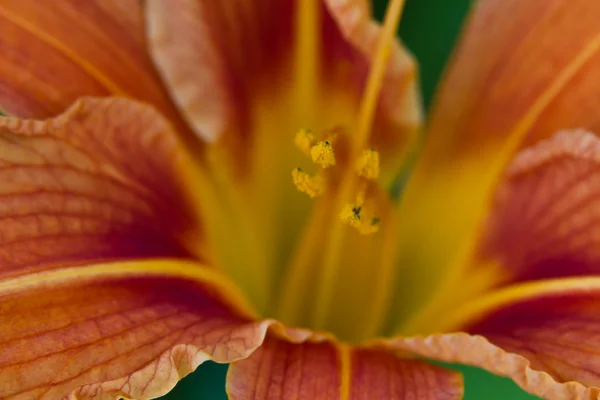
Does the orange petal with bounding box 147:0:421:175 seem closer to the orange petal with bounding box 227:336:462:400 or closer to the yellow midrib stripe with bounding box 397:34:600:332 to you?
the yellow midrib stripe with bounding box 397:34:600:332

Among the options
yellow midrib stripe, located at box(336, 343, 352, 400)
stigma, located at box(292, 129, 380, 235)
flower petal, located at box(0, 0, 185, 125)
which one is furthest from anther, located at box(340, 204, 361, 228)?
flower petal, located at box(0, 0, 185, 125)

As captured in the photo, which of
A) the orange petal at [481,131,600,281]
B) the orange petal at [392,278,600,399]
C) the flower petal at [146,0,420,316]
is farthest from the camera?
the flower petal at [146,0,420,316]

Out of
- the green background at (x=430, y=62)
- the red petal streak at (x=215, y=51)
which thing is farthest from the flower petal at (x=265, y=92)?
the green background at (x=430, y=62)

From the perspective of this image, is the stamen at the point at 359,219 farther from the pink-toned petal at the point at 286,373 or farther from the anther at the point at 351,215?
the pink-toned petal at the point at 286,373

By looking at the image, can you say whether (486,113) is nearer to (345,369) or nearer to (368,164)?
(368,164)

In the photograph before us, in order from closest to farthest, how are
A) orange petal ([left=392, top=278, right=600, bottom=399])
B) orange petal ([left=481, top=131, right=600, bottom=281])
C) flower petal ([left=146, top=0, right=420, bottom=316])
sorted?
orange petal ([left=392, top=278, right=600, bottom=399]) → orange petal ([left=481, top=131, right=600, bottom=281]) → flower petal ([left=146, top=0, right=420, bottom=316])

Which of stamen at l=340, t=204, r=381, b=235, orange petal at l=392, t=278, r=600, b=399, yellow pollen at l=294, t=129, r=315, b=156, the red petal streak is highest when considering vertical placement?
the red petal streak

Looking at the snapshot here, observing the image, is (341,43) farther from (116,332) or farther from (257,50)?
(116,332)
